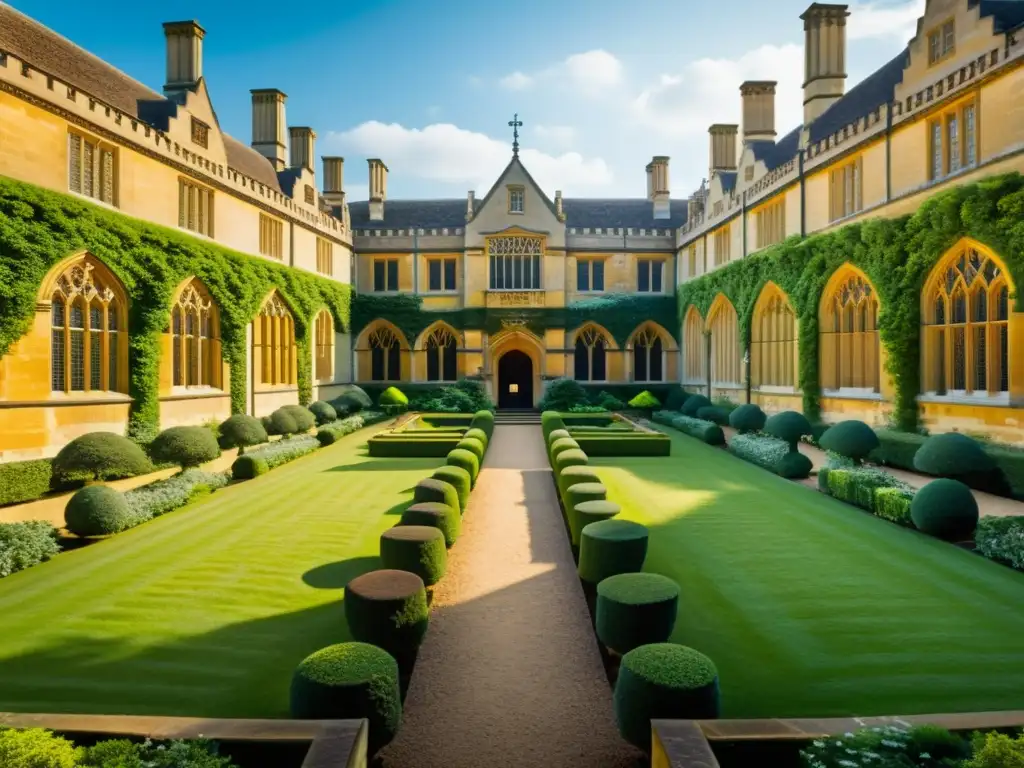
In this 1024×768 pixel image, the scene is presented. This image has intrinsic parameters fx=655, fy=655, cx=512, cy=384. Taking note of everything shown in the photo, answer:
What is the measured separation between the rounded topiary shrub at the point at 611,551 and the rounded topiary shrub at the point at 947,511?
19.7ft

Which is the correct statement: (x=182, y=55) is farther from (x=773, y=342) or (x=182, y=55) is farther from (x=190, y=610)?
(x=773, y=342)

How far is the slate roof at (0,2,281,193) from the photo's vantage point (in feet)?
57.0

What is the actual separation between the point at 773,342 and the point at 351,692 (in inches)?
956

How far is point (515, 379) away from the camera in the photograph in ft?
126

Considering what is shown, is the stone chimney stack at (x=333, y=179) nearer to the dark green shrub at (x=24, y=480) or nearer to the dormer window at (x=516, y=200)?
the dormer window at (x=516, y=200)

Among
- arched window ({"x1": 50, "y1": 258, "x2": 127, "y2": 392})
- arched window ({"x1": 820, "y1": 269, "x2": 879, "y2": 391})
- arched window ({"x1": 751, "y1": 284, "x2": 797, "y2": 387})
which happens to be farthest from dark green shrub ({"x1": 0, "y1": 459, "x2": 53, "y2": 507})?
arched window ({"x1": 751, "y1": 284, "x2": 797, "y2": 387})

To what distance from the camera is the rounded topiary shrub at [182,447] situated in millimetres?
15477

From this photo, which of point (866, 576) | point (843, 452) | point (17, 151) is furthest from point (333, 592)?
point (17, 151)

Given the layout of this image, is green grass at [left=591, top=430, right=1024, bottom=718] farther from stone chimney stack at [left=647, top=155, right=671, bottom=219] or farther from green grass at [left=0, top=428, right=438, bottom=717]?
stone chimney stack at [left=647, top=155, right=671, bottom=219]

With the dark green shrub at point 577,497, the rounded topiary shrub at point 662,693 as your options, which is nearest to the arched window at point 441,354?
the dark green shrub at point 577,497

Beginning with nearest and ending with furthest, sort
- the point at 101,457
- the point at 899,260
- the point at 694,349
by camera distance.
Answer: the point at 101,457
the point at 899,260
the point at 694,349

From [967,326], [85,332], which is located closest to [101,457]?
[85,332]

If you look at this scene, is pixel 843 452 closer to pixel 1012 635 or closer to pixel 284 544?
pixel 1012 635

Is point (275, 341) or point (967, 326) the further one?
point (275, 341)
